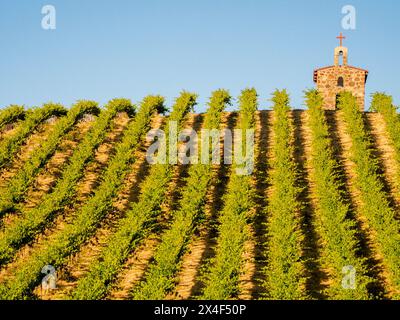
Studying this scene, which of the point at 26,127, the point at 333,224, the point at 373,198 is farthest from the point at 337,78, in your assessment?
the point at 333,224

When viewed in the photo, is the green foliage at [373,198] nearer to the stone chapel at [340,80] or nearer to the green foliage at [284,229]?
the green foliage at [284,229]

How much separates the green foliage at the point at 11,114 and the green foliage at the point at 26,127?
0.75ft

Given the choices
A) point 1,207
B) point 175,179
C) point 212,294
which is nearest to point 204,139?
point 175,179

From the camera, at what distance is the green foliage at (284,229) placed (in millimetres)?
8250

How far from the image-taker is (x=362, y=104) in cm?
3281

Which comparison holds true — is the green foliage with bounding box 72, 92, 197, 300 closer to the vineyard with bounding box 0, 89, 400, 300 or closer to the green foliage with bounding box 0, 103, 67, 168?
the vineyard with bounding box 0, 89, 400, 300

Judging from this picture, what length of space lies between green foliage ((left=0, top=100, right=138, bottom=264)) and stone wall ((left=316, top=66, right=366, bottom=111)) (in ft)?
72.6

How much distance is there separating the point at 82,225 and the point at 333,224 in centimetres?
460

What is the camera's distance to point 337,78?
3453 cm

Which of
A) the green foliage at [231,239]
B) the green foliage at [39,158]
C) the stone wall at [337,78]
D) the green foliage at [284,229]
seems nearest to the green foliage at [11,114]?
the green foliage at [39,158]

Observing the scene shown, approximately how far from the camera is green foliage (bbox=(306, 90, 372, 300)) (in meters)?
8.24

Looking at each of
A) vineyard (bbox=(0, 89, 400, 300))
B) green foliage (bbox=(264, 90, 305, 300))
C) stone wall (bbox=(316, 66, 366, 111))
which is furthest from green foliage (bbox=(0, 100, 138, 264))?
stone wall (bbox=(316, 66, 366, 111))

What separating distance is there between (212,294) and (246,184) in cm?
400

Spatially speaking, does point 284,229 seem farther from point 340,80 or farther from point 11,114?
point 340,80
